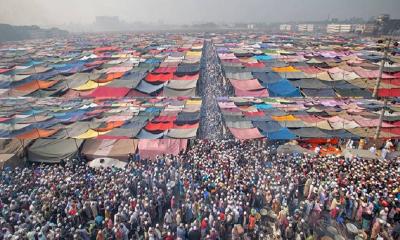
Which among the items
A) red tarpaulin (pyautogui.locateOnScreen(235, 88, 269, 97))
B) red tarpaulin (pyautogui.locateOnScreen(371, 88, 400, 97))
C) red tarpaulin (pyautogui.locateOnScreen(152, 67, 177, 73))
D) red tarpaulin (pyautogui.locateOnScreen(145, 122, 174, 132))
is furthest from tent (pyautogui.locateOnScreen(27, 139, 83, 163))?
red tarpaulin (pyautogui.locateOnScreen(371, 88, 400, 97))

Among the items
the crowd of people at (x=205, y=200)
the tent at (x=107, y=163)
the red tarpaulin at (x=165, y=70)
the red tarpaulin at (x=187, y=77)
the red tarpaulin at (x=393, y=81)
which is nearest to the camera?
the crowd of people at (x=205, y=200)

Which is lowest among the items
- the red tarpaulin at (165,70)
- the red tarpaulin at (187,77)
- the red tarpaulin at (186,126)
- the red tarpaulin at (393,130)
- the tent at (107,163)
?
the red tarpaulin at (393,130)

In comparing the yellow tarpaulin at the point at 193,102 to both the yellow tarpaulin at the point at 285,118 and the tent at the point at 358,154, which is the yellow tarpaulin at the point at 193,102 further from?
the tent at the point at 358,154

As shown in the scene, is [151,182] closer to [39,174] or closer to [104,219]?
[104,219]

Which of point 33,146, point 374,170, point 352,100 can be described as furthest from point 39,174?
point 352,100

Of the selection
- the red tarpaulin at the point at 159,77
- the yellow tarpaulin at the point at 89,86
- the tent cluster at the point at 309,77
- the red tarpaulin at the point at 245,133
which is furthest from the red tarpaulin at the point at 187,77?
the red tarpaulin at the point at 245,133

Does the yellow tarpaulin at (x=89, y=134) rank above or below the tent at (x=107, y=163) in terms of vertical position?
above

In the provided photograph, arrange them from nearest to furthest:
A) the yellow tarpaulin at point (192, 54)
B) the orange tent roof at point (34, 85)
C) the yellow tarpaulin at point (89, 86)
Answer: the yellow tarpaulin at point (89, 86) → the orange tent roof at point (34, 85) → the yellow tarpaulin at point (192, 54)
